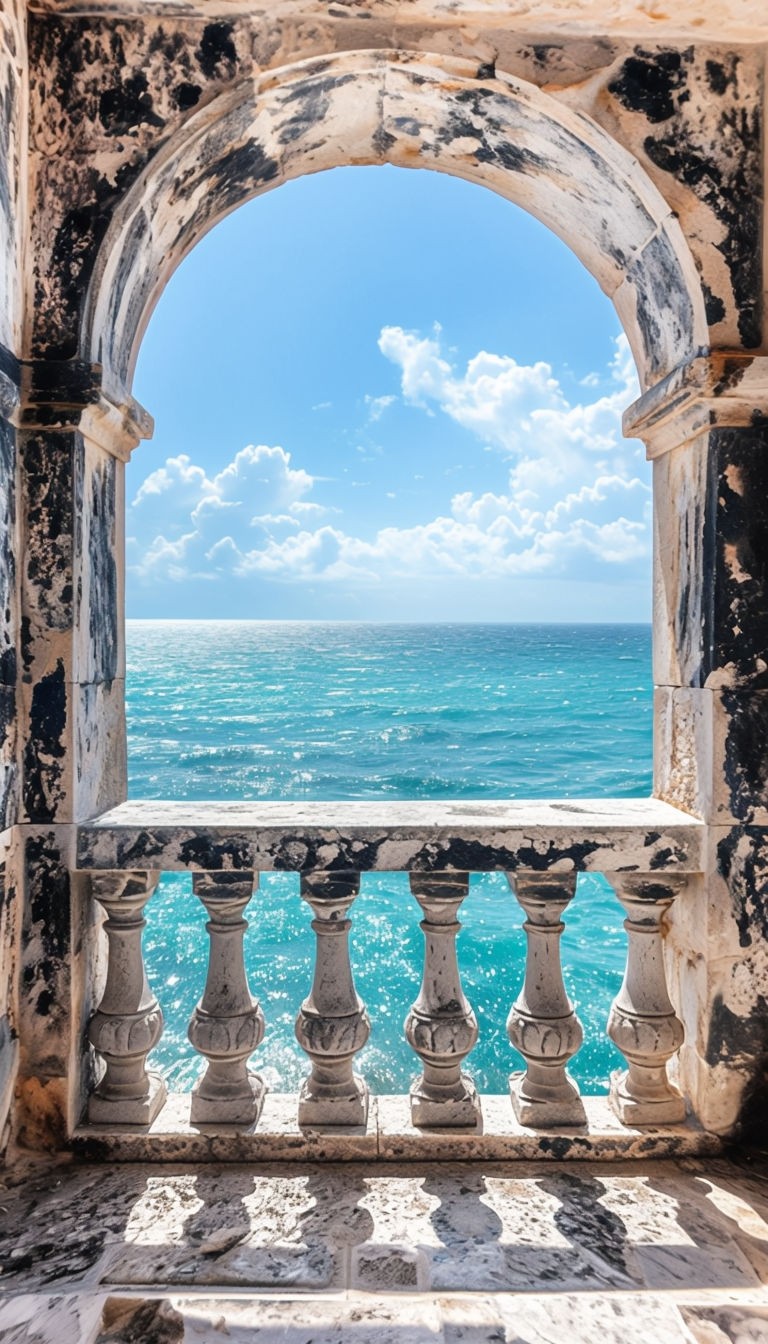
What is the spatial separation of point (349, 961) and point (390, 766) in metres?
22.2

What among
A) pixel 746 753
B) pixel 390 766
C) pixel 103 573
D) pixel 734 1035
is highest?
pixel 103 573

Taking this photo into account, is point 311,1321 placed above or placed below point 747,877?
below

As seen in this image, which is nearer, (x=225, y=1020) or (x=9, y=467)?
(x=9, y=467)

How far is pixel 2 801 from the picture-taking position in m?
1.81

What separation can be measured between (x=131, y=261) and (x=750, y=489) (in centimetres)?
175

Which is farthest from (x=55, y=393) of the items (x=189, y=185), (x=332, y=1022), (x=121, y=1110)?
(x=121, y=1110)

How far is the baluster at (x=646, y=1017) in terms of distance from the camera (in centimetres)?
199

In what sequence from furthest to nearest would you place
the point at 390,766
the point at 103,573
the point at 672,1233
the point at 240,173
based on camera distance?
the point at 390,766 → the point at 240,173 → the point at 103,573 → the point at 672,1233

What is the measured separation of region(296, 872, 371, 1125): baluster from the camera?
194cm

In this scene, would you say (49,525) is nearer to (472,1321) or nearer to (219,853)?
(219,853)

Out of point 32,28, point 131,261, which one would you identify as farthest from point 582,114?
point 32,28

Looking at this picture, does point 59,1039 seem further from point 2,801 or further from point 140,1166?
point 2,801

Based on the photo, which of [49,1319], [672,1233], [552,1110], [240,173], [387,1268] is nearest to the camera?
[49,1319]

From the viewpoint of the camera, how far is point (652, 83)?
1983 mm
